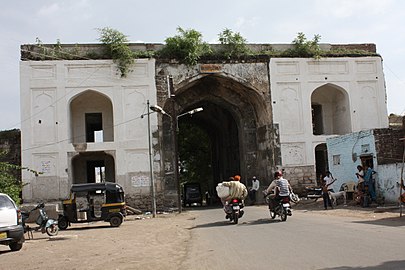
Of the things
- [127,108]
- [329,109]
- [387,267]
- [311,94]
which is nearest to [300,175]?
[311,94]

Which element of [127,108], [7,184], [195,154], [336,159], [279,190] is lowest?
[279,190]

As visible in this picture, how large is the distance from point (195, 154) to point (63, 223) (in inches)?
1227

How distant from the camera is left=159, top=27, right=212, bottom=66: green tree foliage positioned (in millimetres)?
25969

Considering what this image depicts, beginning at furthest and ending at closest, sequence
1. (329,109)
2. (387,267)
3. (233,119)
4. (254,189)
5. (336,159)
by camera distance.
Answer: (233,119)
(329,109)
(254,189)
(336,159)
(387,267)

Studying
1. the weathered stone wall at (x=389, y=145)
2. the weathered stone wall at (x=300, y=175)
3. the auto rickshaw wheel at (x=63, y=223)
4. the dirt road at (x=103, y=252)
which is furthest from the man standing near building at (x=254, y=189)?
the dirt road at (x=103, y=252)

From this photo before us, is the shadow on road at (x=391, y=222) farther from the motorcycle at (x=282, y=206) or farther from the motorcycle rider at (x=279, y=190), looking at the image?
the motorcycle rider at (x=279, y=190)

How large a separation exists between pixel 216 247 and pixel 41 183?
1748cm

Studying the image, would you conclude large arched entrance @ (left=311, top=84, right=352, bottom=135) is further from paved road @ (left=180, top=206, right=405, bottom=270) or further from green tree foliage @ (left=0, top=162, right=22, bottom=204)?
green tree foliage @ (left=0, top=162, right=22, bottom=204)

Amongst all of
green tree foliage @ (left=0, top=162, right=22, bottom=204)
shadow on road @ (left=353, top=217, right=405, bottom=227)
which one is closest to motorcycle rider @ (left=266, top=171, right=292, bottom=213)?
shadow on road @ (left=353, top=217, right=405, bottom=227)

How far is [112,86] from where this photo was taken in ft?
83.1

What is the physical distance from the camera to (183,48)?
26.1 metres

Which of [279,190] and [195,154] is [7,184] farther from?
[195,154]

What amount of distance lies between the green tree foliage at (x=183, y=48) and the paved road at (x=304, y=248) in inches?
635

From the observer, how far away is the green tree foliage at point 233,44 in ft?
88.0
